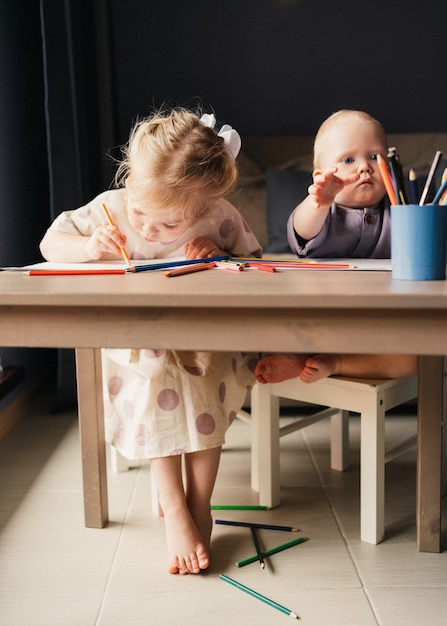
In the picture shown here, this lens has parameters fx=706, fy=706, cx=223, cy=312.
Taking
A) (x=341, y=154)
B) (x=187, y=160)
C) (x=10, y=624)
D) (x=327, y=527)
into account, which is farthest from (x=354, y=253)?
(x=10, y=624)

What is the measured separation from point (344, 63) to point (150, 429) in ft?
7.18

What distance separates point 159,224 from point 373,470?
26.6 inches

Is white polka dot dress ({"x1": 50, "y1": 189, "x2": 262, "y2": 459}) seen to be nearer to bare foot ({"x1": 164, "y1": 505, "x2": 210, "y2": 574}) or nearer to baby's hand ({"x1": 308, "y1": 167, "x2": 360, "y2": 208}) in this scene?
bare foot ({"x1": 164, "y1": 505, "x2": 210, "y2": 574})

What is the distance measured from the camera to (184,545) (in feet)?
4.45

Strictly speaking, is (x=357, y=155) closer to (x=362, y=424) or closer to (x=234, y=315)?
(x=362, y=424)

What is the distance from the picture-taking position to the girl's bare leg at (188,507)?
1.35m

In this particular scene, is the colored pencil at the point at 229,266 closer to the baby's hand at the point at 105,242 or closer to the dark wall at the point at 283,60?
the baby's hand at the point at 105,242

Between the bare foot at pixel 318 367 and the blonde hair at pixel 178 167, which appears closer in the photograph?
the blonde hair at pixel 178 167

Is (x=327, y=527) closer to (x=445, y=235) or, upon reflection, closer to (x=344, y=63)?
(x=445, y=235)

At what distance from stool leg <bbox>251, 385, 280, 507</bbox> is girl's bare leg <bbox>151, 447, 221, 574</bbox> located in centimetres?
25

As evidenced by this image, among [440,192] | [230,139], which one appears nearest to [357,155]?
[230,139]

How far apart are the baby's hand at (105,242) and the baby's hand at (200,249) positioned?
0.14m

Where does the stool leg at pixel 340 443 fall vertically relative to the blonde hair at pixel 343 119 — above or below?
below

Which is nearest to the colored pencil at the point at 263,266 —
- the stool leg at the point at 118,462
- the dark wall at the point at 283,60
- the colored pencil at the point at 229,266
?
the colored pencil at the point at 229,266
